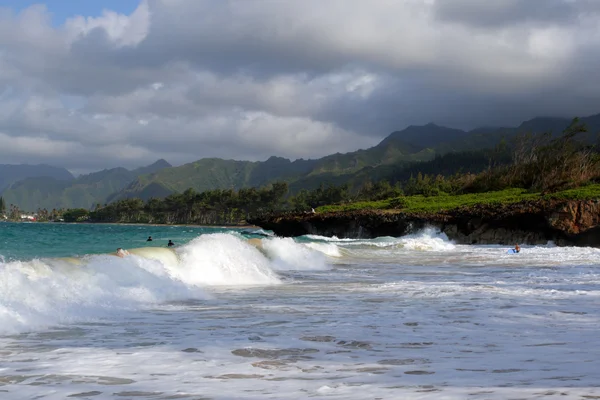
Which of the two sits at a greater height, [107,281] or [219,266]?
[107,281]

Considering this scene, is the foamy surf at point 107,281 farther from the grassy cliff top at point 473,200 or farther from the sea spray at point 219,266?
the grassy cliff top at point 473,200

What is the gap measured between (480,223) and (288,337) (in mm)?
47008

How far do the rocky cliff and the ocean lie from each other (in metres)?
31.0

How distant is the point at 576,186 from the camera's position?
56875 millimetres

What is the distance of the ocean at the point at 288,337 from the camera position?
5.83m

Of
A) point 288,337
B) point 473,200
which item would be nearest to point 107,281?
point 288,337

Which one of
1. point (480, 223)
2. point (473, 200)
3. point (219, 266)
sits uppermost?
point (473, 200)

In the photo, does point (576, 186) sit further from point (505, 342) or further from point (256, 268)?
point (505, 342)

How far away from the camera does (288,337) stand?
8602mm

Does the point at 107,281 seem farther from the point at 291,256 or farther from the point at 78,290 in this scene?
the point at 291,256

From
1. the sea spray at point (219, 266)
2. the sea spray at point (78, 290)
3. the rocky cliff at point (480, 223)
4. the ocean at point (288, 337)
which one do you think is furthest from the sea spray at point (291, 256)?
the rocky cliff at point (480, 223)

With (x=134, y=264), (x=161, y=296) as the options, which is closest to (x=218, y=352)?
(x=161, y=296)

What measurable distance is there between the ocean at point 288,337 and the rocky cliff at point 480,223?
102ft

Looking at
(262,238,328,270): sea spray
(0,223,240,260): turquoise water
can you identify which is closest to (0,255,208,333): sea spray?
(262,238,328,270): sea spray
